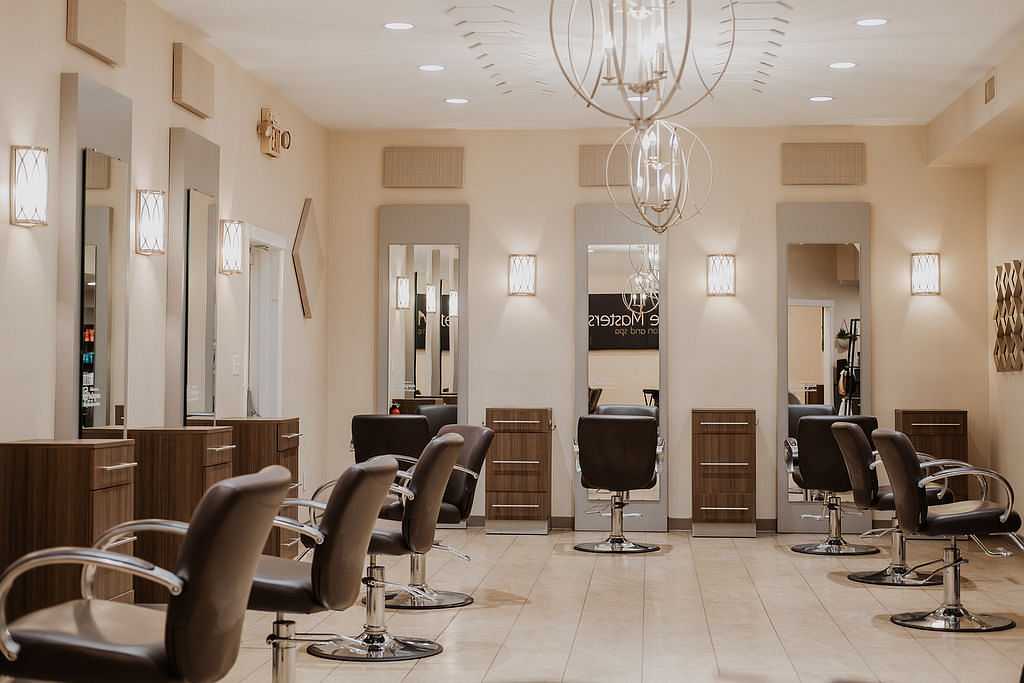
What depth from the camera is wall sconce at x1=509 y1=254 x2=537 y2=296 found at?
359 inches

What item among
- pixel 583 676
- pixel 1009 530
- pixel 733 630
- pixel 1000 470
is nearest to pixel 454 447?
pixel 583 676

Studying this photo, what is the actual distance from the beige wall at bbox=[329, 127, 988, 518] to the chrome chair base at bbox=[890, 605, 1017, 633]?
3316 mm

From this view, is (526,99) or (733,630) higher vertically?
(526,99)

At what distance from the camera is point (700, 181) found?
9.13m

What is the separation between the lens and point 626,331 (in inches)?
352

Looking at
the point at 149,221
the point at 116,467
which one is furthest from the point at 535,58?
the point at 116,467

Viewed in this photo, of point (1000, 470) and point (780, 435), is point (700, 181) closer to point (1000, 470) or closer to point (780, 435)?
point (780, 435)

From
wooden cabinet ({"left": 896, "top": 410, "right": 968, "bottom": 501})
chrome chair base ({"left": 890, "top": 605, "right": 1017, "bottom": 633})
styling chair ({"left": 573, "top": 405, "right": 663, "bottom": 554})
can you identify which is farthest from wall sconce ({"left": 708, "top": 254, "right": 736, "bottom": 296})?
chrome chair base ({"left": 890, "top": 605, "right": 1017, "bottom": 633})

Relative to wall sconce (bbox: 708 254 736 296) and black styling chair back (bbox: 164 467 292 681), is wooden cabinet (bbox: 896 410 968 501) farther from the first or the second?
black styling chair back (bbox: 164 467 292 681)

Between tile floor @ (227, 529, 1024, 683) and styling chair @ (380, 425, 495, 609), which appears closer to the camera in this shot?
tile floor @ (227, 529, 1024, 683)

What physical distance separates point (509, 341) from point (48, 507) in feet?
17.1

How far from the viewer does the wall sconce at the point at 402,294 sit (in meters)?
9.19

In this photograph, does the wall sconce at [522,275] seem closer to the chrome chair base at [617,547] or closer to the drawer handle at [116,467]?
the chrome chair base at [617,547]

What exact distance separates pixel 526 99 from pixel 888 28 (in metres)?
2.62
